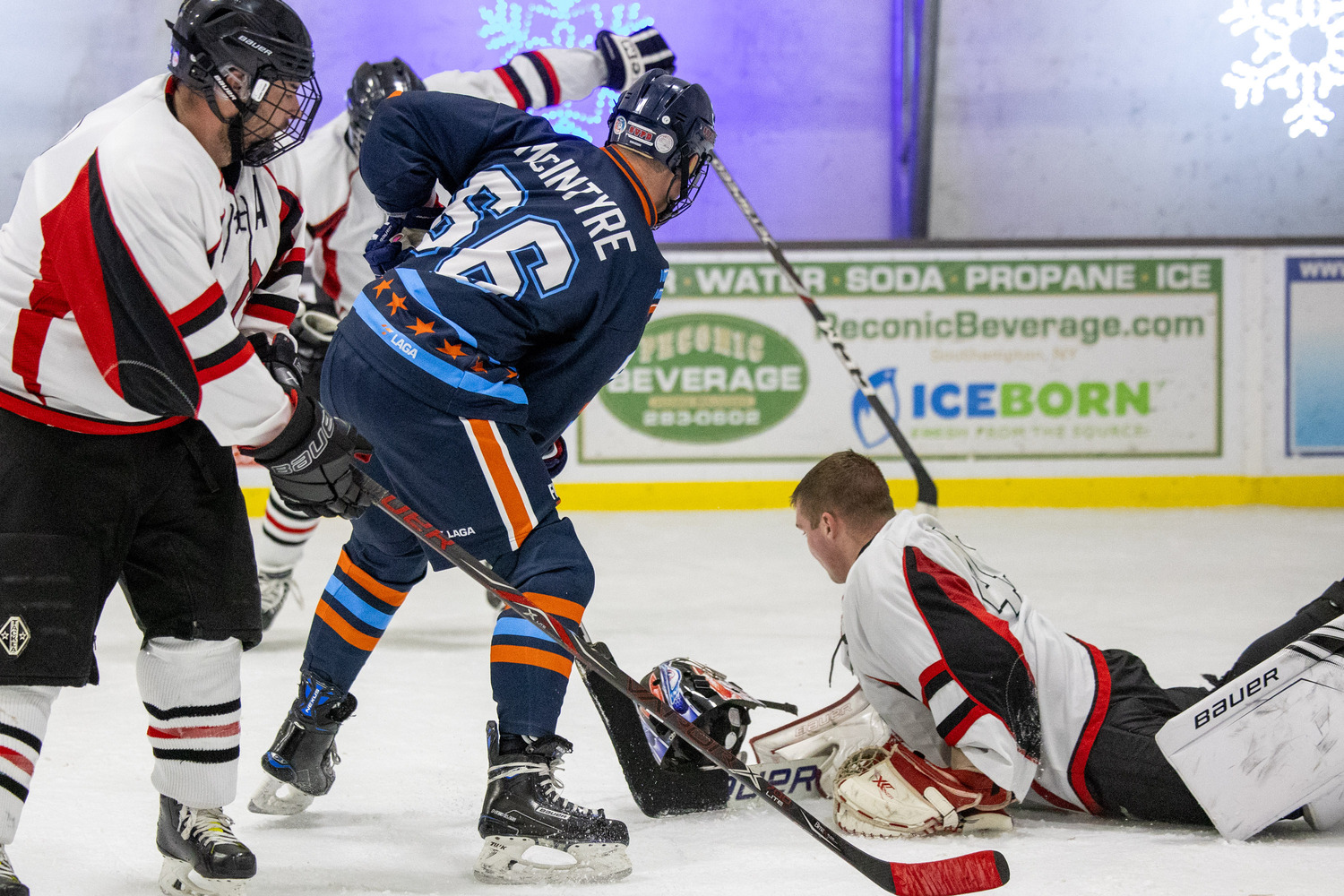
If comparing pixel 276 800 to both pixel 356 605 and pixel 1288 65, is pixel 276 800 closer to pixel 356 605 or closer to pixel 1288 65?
pixel 356 605

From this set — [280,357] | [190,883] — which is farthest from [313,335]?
[190,883]

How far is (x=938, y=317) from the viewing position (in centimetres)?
564

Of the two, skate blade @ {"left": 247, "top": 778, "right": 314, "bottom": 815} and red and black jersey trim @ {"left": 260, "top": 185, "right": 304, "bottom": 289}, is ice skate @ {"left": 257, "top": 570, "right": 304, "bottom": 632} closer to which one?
skate blade @ {"left": 247, "top": 778, "right": 314, "bottom": 815}

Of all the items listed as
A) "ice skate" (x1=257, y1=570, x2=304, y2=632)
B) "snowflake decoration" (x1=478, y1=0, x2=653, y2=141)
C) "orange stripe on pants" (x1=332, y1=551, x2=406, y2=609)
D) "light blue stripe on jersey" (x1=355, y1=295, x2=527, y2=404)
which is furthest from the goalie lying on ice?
"snowflake decoration" (x1=478, y1=0, x2=653, y2=141)

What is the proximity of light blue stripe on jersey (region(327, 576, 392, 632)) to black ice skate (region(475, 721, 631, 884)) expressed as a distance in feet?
1.28

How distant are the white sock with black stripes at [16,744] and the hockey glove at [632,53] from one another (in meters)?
2.61

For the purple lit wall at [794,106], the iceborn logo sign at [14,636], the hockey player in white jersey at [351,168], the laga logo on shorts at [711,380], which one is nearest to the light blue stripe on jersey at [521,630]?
the iceborn logo sign at [14,636]

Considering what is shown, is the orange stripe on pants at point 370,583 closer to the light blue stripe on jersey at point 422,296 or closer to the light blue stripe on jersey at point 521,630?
the light blue stripe on jersey at point 521,630

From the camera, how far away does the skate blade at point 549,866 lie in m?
1.71

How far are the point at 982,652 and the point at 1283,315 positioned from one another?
4.45 metres

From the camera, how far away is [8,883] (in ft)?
4.98

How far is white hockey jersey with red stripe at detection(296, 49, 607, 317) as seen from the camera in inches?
137

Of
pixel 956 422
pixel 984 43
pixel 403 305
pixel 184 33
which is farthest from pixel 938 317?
pixel 184 33

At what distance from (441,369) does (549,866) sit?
0.68 meters
